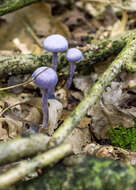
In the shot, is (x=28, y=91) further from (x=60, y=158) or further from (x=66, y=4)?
(x=66, y=4)

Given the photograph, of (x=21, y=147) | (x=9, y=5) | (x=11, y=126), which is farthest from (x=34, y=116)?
(x=9, y=5)

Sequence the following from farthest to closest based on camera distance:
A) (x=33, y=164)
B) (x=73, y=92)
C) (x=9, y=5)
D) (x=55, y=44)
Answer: (x=73, y=92) → (x=9, y=5) → (x=55, y=44) → (x=33, y=164)

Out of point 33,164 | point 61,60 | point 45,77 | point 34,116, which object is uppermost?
point 61,60

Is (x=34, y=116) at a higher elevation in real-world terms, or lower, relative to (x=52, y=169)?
higher

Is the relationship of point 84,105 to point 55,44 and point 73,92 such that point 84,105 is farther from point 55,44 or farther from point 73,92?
point 73,92

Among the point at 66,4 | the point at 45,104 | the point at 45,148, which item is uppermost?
the point at 66,4

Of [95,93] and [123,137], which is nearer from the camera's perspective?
[95,93]

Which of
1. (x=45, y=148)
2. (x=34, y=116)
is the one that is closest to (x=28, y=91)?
(x=34, y=116)

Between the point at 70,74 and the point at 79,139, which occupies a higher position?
the point at 70,74
